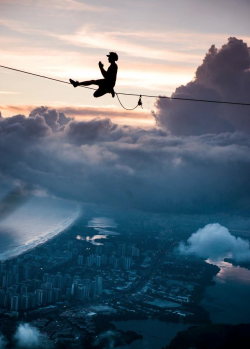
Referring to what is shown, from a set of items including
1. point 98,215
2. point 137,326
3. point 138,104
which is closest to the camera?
→ point 138,104

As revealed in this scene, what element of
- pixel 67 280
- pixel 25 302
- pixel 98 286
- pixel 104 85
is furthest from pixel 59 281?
pixel 104 85

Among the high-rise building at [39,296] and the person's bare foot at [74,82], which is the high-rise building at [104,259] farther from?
the person's bare foot at [74,82]

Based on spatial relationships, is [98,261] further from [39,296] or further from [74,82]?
[74,82]

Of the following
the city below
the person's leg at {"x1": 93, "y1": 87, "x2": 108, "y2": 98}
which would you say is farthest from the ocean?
the person's leg at {"x1": 93, "y1": 87, "x2": 108, "y2": 98}

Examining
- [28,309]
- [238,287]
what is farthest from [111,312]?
[238,287]

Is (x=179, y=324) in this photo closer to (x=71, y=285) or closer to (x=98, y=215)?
(x=71, y=285)

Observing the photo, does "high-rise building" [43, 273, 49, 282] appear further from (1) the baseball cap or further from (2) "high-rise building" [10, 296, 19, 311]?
(1) the baseball cap

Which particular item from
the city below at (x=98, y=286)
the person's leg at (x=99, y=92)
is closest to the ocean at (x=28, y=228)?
the city below at (x=98, y=286)

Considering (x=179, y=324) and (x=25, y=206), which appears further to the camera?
(x=25, y=206)
